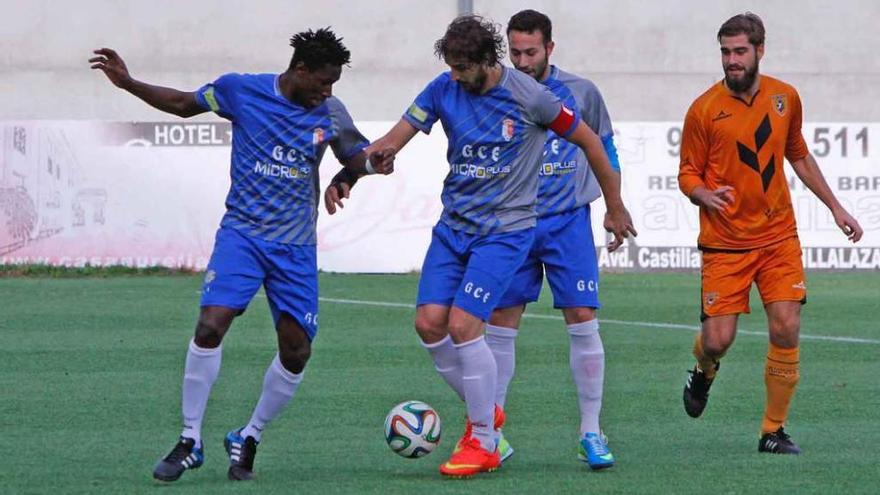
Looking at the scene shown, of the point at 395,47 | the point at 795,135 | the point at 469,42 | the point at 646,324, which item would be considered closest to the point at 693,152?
the point at 795,135

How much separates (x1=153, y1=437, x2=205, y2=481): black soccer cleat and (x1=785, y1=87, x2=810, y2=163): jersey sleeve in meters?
3.24

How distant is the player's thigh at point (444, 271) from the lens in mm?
7266

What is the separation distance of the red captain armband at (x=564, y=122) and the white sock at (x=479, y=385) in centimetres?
96

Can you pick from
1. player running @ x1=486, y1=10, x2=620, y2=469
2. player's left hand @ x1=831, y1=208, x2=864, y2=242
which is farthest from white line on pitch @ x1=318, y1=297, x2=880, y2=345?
player running @ x1=486, y1=10, x2=620, y2=469

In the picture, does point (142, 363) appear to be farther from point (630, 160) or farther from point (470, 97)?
point (630, 160)

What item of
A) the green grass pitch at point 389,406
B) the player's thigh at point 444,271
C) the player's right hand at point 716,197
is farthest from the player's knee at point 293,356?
the player's right hand at point 716,197

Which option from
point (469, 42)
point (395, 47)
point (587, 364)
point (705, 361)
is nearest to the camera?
point (469, 42)

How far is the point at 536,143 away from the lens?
723 cm

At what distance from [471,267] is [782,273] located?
1.68m

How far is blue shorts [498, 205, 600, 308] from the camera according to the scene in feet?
25.1

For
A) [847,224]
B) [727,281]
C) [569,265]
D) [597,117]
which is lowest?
[727,281]

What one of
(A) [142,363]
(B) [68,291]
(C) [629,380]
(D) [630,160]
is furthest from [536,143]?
(D) [630,160]

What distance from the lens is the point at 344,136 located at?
24.1 ft

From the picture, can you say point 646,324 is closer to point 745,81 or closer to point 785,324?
point 785,324
